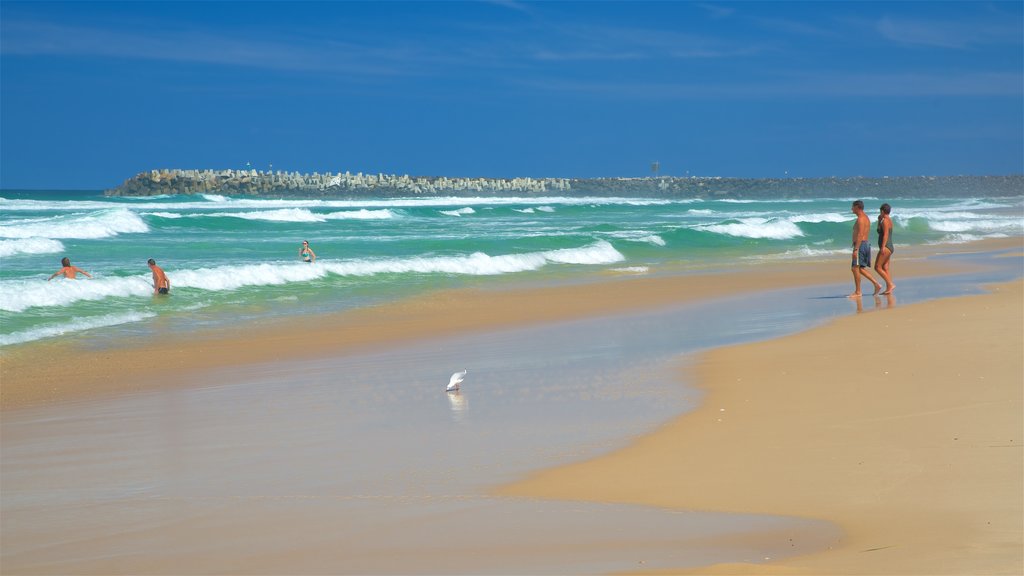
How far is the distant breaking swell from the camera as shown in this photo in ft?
45.7

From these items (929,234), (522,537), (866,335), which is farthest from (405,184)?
(522,537)

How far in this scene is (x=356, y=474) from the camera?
221 inches

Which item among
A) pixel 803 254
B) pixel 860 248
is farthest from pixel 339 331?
pixel 803 254

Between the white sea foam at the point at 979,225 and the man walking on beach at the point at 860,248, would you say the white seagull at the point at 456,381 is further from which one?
the white sea foam at the point at 979,225

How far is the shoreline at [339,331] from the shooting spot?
8.91 meters

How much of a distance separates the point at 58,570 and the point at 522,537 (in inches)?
75.7

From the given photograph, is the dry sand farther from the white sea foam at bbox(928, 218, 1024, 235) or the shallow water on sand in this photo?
the white sea foam at bbox(928, 218, 1024, 235)

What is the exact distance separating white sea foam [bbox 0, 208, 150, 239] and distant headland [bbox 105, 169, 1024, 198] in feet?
144

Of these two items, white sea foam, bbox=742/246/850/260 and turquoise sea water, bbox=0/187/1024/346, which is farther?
white sea foam, bbox=742/246/850/260

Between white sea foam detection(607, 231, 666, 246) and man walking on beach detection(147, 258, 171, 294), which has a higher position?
man walking on beach detection(147, 258, 171, 294)

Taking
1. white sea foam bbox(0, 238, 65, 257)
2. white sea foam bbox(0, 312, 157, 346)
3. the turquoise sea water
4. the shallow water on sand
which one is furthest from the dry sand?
white sea foam bbox(0, 238, 65, 257)

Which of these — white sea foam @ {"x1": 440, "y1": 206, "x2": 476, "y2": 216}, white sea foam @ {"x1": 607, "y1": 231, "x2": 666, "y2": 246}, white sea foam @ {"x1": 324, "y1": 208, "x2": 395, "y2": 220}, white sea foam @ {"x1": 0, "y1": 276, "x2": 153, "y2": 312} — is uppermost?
white sea foam @ {"x1": 0, "y1": 276, "x2": 153, "y2": 312}

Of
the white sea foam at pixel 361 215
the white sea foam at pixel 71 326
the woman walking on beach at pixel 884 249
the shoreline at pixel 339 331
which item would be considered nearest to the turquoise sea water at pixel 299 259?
the white sea foam at pixel 71 326

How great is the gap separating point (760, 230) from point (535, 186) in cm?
5998
